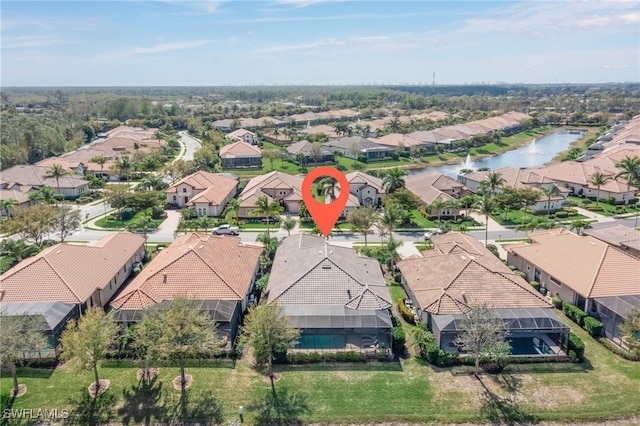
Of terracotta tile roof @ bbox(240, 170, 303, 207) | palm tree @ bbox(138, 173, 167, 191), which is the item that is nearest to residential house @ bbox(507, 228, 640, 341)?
terracotta tile roof @ bbox(240, 170, 303, 207)

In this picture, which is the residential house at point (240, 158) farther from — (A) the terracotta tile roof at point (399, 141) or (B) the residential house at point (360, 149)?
(A) the terracotta tile roof at point (399, 141)

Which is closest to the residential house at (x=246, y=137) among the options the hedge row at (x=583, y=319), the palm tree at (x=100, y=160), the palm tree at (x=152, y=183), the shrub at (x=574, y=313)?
the palm tree at (x=100, y=160)

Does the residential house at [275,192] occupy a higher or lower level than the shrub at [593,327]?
higher

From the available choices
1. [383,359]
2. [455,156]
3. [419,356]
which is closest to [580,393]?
[419,356]

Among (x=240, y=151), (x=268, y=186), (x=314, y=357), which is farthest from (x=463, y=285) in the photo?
(x=240, y=151)

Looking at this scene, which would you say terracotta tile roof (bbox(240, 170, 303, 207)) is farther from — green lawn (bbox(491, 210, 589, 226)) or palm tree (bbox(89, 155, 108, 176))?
palm tree (bbox(89, 155, 108, 176))

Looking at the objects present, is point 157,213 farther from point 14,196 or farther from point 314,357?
point 314,357
